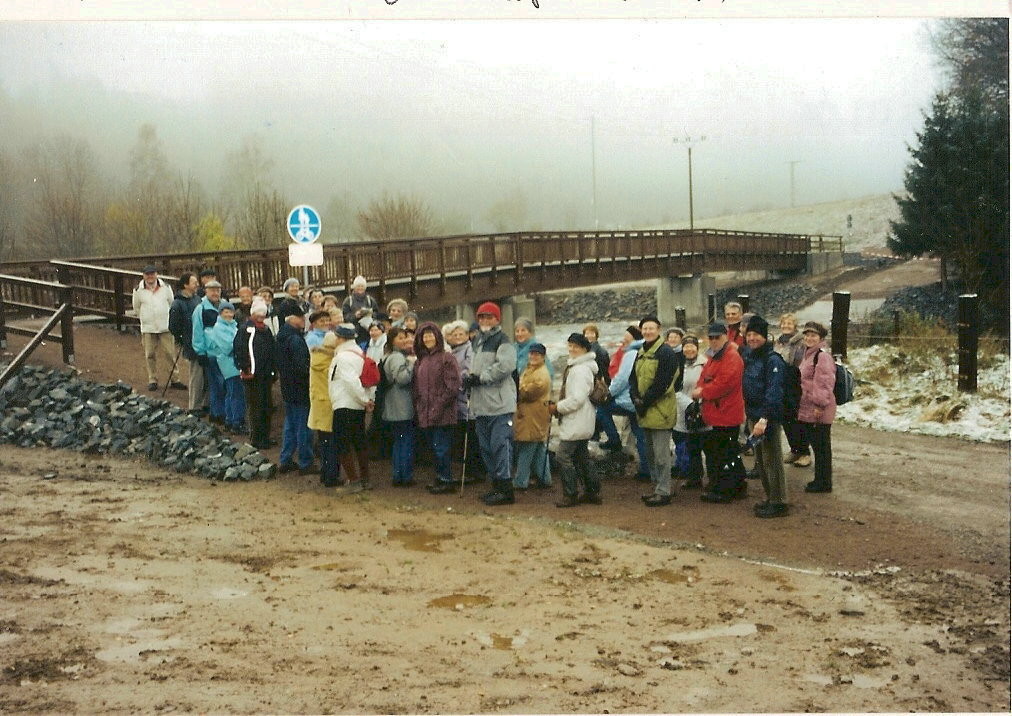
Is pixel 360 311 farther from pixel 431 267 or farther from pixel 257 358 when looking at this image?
pixel 431 267

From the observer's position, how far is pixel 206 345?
1166cm

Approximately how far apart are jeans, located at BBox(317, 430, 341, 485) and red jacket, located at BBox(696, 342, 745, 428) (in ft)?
12.5

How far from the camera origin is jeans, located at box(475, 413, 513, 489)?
30.8 ft

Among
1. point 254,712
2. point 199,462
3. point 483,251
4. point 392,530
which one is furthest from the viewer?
point 483,251

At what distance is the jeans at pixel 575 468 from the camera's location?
9.20 m

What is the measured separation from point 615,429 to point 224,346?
4767 millimetres

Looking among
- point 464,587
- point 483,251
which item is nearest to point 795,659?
point 464,587

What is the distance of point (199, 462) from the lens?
10461mm

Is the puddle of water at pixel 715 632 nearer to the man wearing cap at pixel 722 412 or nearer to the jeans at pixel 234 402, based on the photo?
the man wearing cap at pixel 722 412

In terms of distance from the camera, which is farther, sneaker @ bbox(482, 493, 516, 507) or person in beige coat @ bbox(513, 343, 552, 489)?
person in beige coat @ bbox(513, 343, 552, 489)

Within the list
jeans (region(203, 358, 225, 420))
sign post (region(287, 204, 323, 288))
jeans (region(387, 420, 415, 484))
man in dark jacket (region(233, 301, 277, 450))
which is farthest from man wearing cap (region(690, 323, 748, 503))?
jeans (region(203, 358, 225, 420))

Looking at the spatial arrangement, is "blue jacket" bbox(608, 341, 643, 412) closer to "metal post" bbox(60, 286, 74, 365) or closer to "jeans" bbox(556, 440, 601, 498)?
"jeans" bbox(556, 440, 601, 498)

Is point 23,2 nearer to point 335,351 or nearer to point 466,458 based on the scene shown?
point 335,351

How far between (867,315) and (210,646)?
2465 centimetres
